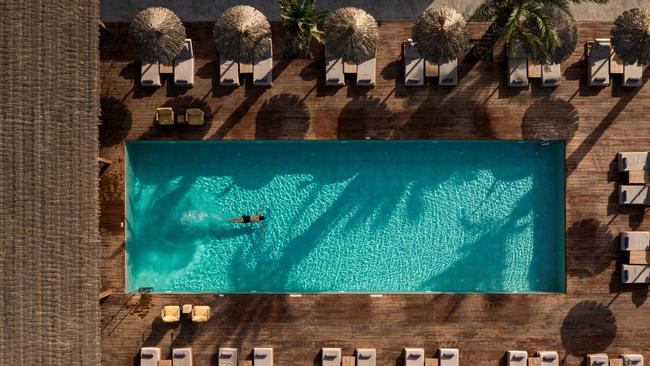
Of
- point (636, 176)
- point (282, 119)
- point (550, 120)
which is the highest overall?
point (550, 120)

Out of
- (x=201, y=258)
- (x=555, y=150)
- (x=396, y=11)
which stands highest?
(x=396, y=11)

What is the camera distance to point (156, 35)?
454 inches

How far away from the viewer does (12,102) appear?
36.0 feet

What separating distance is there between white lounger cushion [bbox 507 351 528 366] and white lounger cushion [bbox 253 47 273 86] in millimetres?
10163

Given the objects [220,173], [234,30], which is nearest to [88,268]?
[220,173]

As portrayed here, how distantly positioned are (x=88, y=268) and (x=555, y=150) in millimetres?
13049

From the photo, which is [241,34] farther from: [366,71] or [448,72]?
[448,72]

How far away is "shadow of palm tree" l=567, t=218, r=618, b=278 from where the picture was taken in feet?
42.2

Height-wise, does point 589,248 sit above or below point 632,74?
below

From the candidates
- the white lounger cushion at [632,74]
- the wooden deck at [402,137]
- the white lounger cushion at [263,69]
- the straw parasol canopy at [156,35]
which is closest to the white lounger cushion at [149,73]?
the wooden deck at [402,137]

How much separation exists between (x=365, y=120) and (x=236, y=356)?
7.51 meters

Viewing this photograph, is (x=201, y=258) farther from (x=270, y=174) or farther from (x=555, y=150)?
(x=555, y=150)

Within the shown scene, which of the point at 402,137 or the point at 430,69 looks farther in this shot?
the point at 402,137

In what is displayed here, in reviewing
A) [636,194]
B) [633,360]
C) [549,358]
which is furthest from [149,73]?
[633,360]
